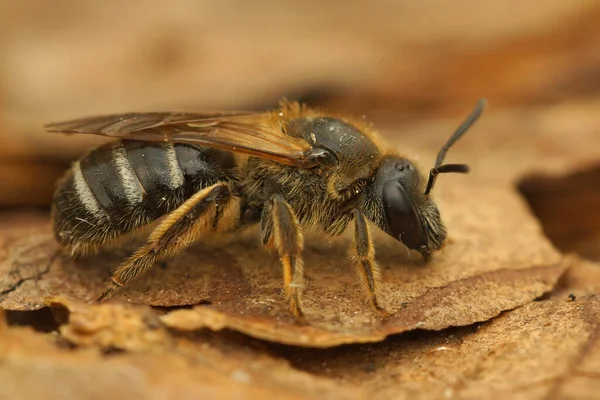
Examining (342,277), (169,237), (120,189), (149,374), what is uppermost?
(120,189)

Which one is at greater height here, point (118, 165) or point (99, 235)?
point (118, 165)

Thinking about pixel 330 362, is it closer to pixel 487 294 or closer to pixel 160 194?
pixel 487 294

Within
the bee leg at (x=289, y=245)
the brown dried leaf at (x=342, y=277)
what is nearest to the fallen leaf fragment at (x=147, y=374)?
the brown dried leaf at (x=342, y=277)

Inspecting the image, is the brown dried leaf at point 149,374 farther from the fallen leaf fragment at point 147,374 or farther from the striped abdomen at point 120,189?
the striped abdomen at point 120,189

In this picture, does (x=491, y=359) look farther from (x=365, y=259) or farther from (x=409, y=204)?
(x=409, y=204)

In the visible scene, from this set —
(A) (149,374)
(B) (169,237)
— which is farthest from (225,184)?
(A) (149,374)

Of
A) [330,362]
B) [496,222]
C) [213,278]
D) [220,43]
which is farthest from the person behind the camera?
[220,43]

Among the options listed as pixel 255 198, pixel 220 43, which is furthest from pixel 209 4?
pixel 255 198

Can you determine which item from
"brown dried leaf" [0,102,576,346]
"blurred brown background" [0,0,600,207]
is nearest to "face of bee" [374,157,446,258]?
"brown dried leaf" [0,102,576,346]
